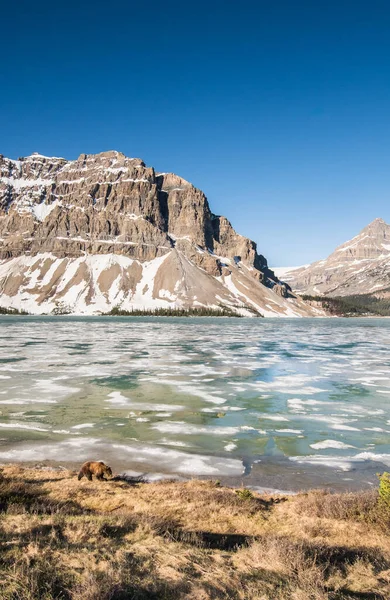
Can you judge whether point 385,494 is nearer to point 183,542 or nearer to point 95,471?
point 183,542

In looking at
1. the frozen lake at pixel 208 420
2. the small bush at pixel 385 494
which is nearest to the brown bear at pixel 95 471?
the frozen lake at pixel 208 420

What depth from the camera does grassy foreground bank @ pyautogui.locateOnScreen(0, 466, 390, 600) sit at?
6156mm

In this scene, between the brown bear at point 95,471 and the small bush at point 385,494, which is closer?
the small bush at point 385,494

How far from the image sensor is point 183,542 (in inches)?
322

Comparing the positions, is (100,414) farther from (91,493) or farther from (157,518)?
(157,518)

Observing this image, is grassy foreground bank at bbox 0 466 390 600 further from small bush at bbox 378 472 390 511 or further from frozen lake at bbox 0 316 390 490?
frozen lake at bbox 0 316 390 490

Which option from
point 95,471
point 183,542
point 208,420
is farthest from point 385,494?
point 208,420

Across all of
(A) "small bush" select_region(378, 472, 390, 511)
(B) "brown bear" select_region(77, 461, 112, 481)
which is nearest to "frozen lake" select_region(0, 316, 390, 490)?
(B) "brown bear" select_region(77, 461, 112, 481)

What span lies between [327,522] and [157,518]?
13.5 feet

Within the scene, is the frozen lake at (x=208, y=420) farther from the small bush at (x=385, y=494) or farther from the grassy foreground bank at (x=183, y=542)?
the small bush at (x=385, y=494)

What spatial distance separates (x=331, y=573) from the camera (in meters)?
7.03

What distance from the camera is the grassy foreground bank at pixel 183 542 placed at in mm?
6156

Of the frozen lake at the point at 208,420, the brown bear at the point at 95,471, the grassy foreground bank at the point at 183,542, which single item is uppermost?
the grassy foreground bank at the point at 183,542

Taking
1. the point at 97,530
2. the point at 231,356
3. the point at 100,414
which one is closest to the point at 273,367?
the point at 231,356
